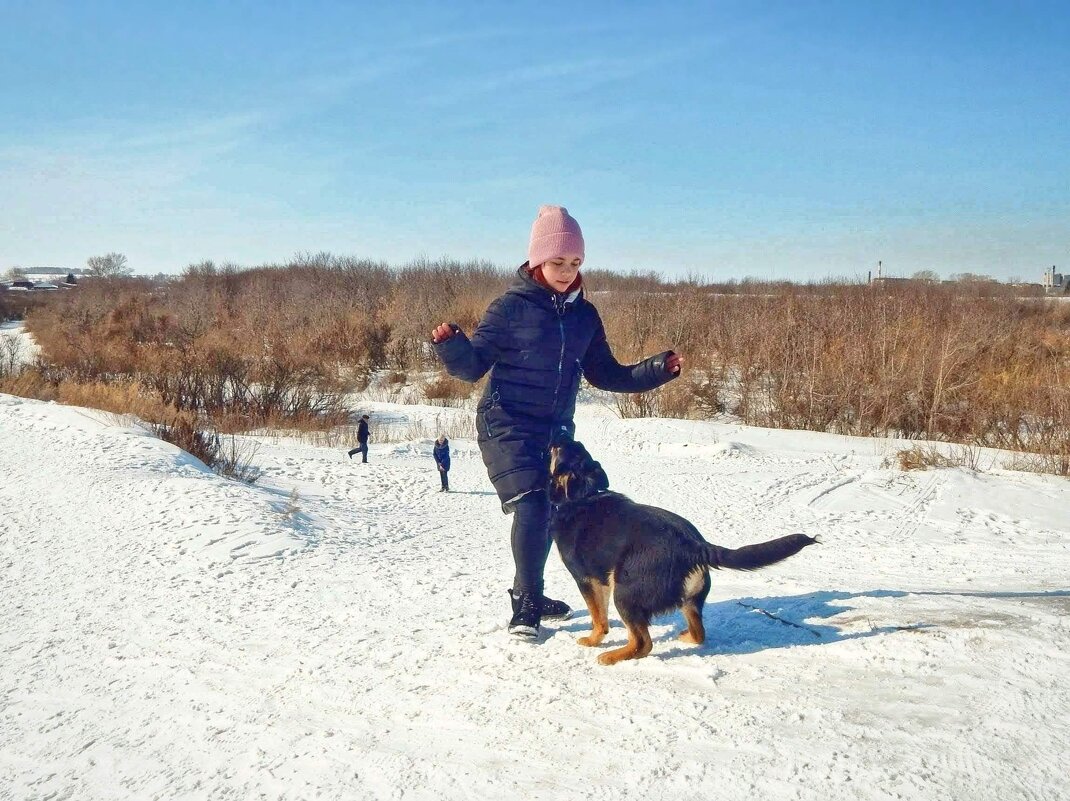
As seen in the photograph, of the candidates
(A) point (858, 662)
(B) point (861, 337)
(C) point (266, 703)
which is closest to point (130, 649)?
(C) point (266, 703)

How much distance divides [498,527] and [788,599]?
3107mm

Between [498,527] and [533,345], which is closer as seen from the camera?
[533,345]

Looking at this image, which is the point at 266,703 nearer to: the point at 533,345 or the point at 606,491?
the point at 606,491

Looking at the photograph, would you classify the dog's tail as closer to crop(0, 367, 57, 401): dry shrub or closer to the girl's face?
the girl's face

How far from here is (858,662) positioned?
2.72 meters

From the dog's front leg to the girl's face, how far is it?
1215 millimetres

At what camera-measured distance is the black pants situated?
3.22 meters

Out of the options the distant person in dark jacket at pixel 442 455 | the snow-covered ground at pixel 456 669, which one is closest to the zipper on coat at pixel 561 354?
the snow-covered ground at pixel 456 669

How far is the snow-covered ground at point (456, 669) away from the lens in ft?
7.06

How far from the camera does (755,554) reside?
111 inches

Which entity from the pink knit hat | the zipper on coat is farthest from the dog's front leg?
the pink knit hat

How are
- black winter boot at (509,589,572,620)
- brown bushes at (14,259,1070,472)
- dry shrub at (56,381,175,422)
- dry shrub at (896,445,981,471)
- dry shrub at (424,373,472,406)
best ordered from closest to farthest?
black winter boot at (509,589,572,620)
dry shrub at (896,445,981,471)
dry shrub at (56,381,175,422)
brown bushes at (14,259,1070,472)
dry shrub at (424,373,472,406)

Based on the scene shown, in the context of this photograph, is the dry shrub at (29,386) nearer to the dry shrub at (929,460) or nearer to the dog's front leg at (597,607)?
the dog's front leg at (597,607)

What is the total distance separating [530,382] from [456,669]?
115cm
